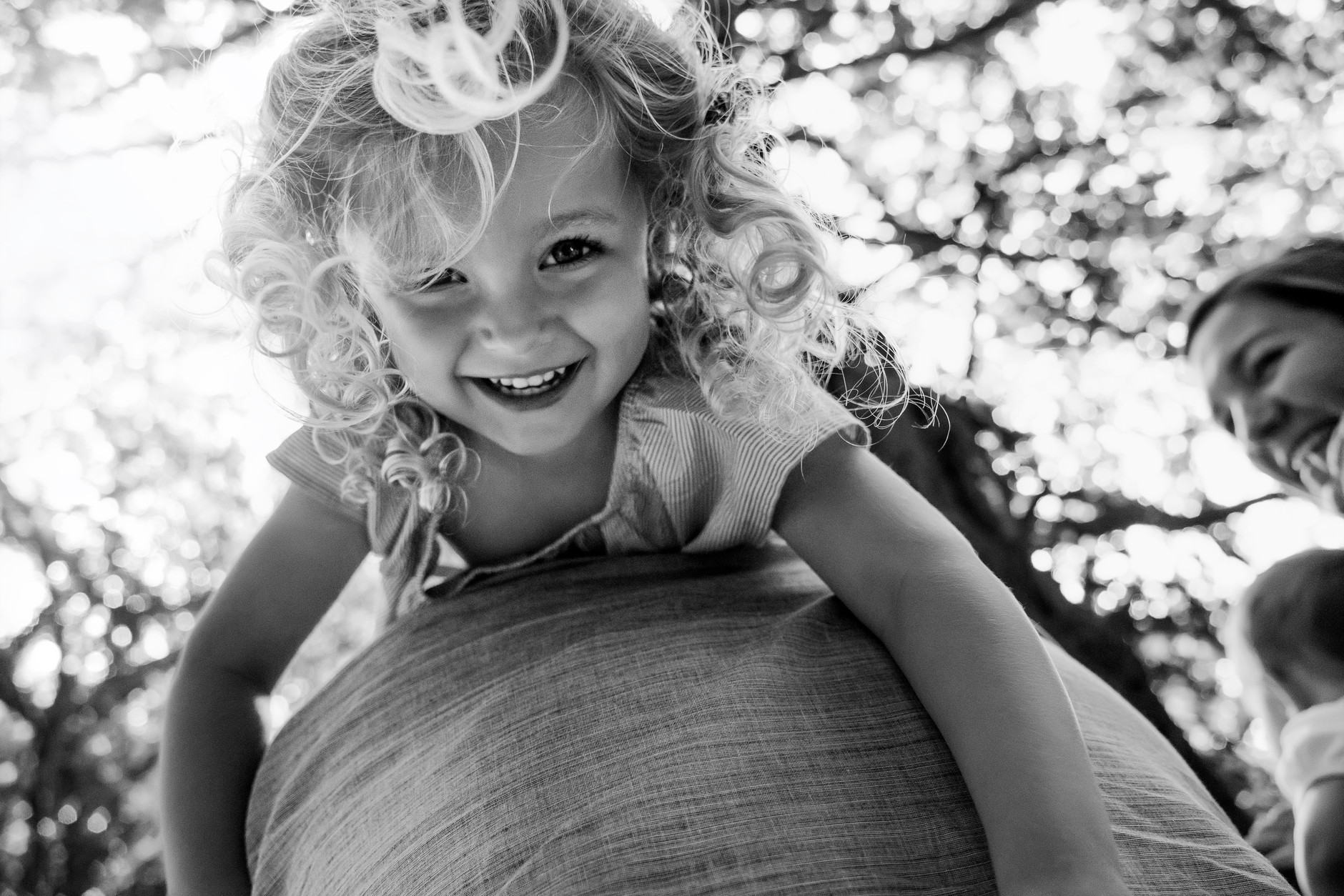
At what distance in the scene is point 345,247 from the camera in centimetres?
95

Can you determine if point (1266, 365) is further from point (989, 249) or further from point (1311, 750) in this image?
point (989, 249)

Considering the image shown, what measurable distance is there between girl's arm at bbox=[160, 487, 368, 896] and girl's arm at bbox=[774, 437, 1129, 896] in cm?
48

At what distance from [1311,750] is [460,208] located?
0.74 meters

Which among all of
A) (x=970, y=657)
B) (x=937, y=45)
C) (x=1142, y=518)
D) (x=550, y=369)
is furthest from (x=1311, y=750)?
(x=937, y=45)

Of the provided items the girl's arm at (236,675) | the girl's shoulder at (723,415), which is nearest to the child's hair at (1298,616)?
the girl's shoulder at (723,415)

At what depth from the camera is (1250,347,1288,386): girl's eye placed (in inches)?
36.6

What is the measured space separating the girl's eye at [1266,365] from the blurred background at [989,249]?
53cm

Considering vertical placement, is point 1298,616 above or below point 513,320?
below

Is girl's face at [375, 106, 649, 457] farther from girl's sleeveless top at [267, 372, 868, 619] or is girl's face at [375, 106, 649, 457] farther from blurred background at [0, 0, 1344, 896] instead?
blurred background at [0, 0, 1344, 896]

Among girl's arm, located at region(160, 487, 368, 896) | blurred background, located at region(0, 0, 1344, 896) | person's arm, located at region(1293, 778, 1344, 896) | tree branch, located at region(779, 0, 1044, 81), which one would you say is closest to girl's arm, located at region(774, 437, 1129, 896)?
person's arm, located at region(1293, 778, 1344, 896)

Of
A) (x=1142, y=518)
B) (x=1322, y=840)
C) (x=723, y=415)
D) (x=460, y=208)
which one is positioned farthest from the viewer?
(x=1142, y=518)

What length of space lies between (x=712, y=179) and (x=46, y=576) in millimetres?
1440

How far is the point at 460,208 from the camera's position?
33.0 inches

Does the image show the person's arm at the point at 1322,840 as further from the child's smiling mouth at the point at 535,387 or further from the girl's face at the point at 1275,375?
the child's smiling mouth at the point at 535,387
